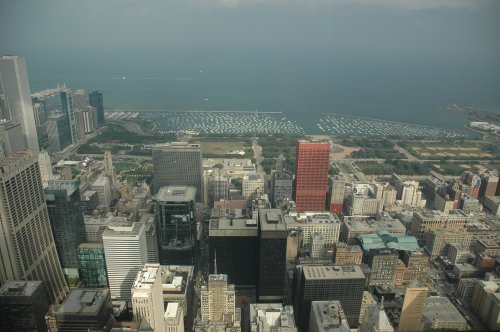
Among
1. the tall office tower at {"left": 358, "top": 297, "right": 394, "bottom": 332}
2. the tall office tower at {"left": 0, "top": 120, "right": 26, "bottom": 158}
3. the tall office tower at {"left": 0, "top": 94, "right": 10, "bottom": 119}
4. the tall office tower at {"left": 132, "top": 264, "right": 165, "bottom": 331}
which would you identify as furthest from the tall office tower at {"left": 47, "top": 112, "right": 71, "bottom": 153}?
the tall office tower at {"left": 358, "top": 297, "right": 394, "bottom": 332}

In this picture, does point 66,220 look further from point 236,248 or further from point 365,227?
point 365,227

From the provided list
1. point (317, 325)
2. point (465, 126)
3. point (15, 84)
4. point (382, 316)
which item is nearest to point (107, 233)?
point (317, 325)

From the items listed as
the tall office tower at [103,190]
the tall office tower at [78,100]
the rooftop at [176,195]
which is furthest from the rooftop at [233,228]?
the tall office tower at [78,100]

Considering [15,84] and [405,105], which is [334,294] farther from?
[405,105]

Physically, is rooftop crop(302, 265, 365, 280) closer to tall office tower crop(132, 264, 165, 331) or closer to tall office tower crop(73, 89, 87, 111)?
tall office tower crop(132, 264, 165, 331)

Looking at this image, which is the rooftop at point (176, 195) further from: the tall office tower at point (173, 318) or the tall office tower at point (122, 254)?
the tall office tower at point (173, 318)

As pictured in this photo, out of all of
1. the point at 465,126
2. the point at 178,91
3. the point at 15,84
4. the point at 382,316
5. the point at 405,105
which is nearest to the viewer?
the point at 382,316

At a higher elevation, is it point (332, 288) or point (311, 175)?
point (311, 175)

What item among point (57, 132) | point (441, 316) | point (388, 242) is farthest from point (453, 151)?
point (57, 132)
